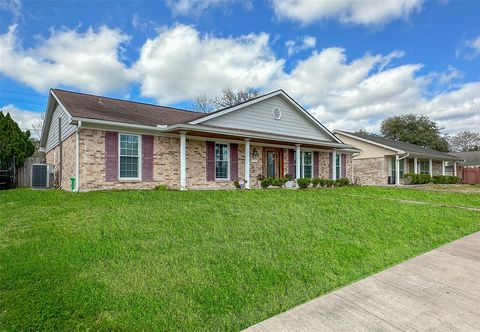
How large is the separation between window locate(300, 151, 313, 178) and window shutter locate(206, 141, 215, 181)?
6.05m

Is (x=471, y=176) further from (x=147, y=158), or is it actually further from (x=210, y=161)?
(x=147, y=158)

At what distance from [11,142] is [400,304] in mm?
17981

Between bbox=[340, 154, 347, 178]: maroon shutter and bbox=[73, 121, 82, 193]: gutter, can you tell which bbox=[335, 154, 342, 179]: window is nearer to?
bbox=[340, 154, 347, 178]: maroon shutter

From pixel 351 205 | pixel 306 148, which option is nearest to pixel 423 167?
pixel 306 148

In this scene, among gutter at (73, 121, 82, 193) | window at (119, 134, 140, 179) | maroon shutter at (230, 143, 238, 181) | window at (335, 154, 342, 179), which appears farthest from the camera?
window at (335, 154, 342, 179)

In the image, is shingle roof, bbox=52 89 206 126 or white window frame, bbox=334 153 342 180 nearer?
shingle roof, bbox=52 89 206 126

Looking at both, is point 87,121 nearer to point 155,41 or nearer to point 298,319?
point 155,41

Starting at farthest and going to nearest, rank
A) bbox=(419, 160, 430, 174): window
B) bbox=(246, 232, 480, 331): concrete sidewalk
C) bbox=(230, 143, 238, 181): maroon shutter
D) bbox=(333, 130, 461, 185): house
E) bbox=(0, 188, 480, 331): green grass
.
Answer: bbox=(419, 160, 430, 174): window
bbox=(333, 130, 461, 185): house
bbox=(230, 143, 238, 181): maroon shutter
bbox=(0, 188, 480, 331): green grass
bbox=(246, 232, 480, 331): concrete sidewalk

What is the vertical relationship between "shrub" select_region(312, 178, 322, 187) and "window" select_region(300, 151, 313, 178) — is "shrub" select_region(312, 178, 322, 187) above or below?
below

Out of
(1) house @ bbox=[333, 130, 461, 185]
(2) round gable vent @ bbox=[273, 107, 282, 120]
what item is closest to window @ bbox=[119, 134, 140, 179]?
(2) round gable vent @ bbox=[273, 107, 282, 120]

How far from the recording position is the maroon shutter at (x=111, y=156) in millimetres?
10961

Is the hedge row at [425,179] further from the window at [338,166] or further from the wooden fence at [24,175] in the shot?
the wooden fence at [24,175]

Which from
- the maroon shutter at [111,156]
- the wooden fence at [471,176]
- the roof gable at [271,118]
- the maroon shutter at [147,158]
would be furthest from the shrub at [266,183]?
the wooden fence at [471,176]

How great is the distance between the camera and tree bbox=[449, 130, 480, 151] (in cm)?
5747
